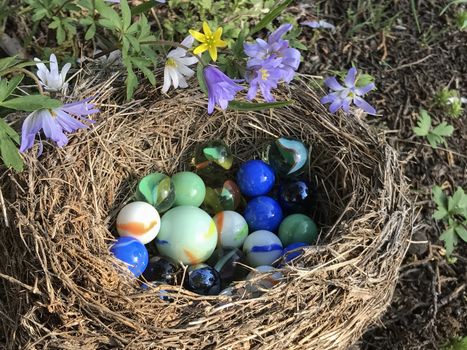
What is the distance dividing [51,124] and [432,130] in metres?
1.34

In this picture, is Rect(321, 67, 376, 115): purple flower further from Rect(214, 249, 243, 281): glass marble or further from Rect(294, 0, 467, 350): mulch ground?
Rect(214, 249, 243, 281): glass marble

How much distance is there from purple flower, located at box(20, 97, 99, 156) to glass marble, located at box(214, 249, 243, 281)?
0.51 metres

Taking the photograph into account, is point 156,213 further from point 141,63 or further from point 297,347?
point 297,347

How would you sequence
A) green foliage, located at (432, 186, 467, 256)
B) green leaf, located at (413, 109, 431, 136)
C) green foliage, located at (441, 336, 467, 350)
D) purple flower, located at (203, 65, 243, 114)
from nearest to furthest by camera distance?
purple flower, located at (203, 65, 243, 114), green foliage, located at (441, 336, 467, 350), green foliage, located at (432, 186, 467, 256), green leaf, located at (413, 109, 431, 136)

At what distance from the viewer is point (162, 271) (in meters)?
1.72

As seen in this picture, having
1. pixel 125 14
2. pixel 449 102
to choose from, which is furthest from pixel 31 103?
pixel 449 102

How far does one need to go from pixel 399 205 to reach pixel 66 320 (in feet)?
2.88

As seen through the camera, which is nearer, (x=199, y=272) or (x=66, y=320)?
(x=66, y=320)

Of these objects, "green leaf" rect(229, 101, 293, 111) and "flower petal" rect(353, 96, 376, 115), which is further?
"flower petal" rect(353, 96, 376, 115)

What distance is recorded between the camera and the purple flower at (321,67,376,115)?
1864 mm

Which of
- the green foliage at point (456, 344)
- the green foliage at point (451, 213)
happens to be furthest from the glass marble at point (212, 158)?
the green foliage at point (456, 344)

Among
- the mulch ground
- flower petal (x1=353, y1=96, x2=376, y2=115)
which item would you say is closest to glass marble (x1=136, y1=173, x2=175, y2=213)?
flower petal (x1=353, y1=96, x2=376, y2=115)

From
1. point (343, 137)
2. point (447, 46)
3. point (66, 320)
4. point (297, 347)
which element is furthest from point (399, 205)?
point (447, 46)

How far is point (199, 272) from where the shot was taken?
67.0 inches
